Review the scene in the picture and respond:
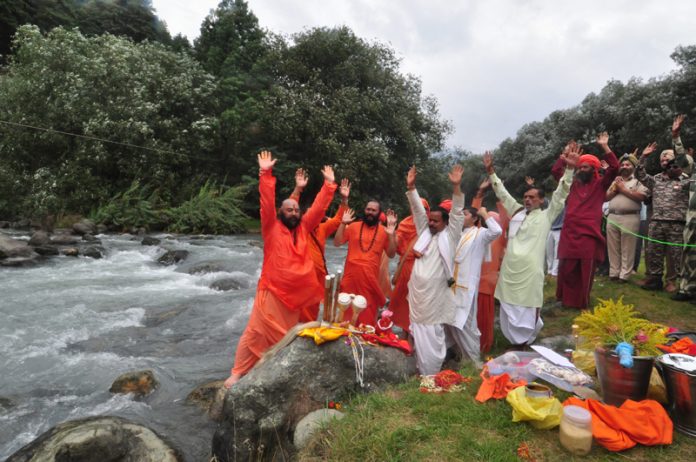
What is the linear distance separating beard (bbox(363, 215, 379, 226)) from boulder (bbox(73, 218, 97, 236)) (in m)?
14.6

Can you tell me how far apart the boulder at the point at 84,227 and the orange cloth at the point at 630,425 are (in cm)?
1816

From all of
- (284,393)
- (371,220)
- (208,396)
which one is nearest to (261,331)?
(284,393)

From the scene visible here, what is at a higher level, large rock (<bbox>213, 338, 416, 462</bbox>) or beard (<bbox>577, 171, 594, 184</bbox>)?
beard (<bbox>577, 171, 594, 184</bbox>)

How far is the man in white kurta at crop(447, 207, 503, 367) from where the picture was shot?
17.4 ft

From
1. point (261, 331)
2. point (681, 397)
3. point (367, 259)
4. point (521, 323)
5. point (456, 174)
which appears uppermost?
point (456, 174)

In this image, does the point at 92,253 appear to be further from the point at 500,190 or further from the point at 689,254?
the point at 689,254

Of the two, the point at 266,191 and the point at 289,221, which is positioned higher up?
the point at 266,191

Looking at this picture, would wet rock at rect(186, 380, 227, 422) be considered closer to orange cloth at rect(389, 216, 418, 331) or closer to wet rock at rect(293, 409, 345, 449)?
wet rock at rect(293, 409, 345, 449)

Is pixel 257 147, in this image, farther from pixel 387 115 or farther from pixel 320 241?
pixel 320 241

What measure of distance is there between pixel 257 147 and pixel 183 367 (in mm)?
19706

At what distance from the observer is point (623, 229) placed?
757cm

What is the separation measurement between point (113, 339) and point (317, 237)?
Result: 12.7 feet

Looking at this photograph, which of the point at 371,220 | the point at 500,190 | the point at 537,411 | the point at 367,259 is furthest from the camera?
the point at 371,220

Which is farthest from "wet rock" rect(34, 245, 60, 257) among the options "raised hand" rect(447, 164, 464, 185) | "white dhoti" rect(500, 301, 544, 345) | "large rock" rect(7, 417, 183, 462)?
"white dhoti" rect(500, 301, 544, 345)
